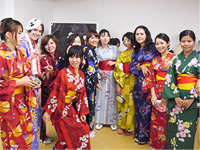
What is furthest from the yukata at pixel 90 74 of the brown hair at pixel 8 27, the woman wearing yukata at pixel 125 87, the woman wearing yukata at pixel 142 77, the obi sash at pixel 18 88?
the brown hair at pixel 8 27

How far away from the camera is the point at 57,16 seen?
4.30 metres

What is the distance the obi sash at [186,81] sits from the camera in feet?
5.65

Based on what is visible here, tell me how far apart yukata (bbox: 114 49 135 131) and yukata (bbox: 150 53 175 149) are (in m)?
0.49

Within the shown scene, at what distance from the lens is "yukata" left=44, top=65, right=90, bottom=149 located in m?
2.01

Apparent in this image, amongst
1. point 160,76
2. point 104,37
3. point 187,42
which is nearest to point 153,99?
point 160,76

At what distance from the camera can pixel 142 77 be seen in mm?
2469

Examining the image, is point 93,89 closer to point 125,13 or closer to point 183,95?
point 183,95

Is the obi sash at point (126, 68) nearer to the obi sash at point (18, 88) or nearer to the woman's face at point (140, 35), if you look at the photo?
the woman's face at point (140, 35)

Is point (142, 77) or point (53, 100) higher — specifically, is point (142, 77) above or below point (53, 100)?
above

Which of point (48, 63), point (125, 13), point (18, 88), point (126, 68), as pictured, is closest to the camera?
point (18, 88)

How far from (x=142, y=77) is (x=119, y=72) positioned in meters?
0.47

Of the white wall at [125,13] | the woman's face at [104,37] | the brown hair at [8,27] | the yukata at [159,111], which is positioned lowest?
the yukata at [159,111]

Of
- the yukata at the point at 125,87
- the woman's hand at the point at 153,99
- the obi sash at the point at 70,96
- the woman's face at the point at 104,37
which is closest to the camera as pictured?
the obi sash at the point at 70,96

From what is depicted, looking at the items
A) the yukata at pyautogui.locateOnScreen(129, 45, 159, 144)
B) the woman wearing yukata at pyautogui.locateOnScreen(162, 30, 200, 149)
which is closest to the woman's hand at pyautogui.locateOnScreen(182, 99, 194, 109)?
the woman wearing yukata at pyautogui.locateOnScreen(162, 30, 200, 149)
